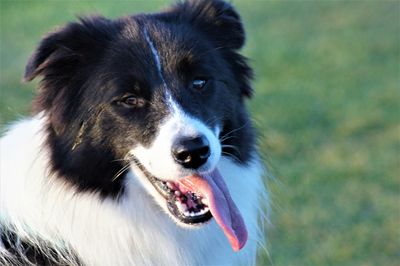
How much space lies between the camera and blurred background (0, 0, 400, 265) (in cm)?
631

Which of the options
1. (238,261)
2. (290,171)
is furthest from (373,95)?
(238,261)

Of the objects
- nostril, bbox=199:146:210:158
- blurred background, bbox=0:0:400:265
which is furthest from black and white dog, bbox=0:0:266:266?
blurred background, bbox=0:0:400:265

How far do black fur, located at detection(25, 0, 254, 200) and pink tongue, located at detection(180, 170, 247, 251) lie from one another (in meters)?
0.24

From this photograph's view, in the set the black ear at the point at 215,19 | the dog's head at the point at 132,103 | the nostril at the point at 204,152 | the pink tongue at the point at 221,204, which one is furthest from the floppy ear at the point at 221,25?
the nostril at the point at 204,152

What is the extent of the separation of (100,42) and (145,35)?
22cm

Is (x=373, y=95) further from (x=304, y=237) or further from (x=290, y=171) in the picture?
(x=304, y=237)

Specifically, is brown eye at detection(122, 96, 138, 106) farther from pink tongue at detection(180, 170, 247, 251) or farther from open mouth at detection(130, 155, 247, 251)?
pink tongue at detection(180, 170, 247, 251)

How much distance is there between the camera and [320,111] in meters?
8.94

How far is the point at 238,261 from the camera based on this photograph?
161 inches

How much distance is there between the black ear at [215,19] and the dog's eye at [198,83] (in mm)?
313

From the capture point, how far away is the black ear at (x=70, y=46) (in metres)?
3.62

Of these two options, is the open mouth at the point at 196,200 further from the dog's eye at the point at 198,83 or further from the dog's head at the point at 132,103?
the dog's eye at the point at 198,83

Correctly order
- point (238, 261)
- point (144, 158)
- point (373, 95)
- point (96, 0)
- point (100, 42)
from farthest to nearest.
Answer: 1. point (96, 0)
2. point (373, 95)
3. point (238, 261)
4. point (100, 42)
5. point (144, 158)

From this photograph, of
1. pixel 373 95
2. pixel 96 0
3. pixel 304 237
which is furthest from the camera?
pixel 96 0
